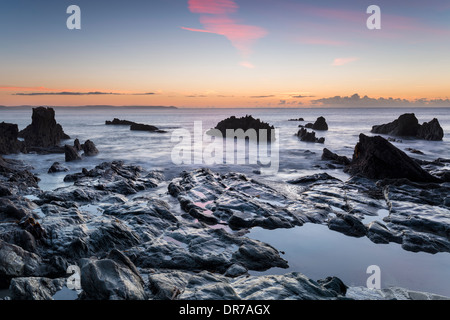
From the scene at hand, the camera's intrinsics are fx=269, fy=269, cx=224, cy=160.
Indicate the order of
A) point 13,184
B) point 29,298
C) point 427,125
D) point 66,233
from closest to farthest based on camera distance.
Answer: point 29,298
point 66,233
point 13,184
point 427,125

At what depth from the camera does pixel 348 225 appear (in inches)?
359

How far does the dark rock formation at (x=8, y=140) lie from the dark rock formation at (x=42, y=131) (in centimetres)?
360

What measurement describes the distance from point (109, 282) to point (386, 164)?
610 inches

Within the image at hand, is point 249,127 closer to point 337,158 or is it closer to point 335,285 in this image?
point 337,158

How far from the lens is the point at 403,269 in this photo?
6906 mm

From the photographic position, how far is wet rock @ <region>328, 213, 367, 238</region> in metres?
8.84

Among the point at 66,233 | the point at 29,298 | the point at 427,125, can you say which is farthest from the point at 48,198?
the point at 427,125

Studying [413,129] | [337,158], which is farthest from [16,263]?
[413,129]

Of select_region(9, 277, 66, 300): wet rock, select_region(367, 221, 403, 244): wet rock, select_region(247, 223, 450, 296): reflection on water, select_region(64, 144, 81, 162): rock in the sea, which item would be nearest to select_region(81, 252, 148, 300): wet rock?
select_region(9, 277, 66, 300): wet rock

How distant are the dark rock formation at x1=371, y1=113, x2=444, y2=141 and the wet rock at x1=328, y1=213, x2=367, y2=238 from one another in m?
37.6

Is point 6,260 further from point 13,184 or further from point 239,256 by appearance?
point 13,184

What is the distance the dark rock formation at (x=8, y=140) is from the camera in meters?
23.1

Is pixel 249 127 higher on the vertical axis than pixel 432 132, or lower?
higher
